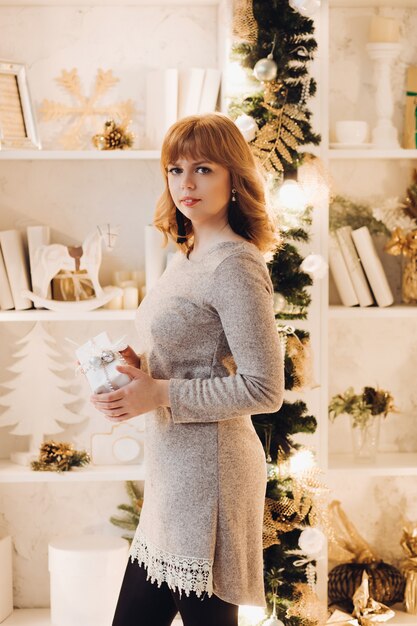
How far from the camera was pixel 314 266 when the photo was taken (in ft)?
7.36

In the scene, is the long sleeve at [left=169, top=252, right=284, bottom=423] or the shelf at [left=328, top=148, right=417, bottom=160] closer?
the long sleeve at [left=169, top=252, right=284, bottom=423]

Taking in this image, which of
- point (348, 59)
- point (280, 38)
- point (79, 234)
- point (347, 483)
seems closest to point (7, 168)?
point (79, 234)

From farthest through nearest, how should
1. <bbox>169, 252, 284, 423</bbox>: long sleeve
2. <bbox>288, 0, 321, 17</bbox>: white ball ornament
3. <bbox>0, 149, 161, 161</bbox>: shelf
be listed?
<bbox>0, 149, 161, 161</bbox>: shelf < <bbox>288, 0, 321, 17</bbox>: white ball ornament < <bbox>169, 252, 284, 423</bbox>: long sleeve

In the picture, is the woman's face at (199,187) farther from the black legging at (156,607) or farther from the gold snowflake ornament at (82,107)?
the gold snowflake ornament at (82,107)

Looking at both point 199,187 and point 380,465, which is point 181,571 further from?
point 380,465

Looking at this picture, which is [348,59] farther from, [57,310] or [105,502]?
[105,502]

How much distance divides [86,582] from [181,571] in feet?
3.04

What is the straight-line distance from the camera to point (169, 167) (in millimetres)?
1706

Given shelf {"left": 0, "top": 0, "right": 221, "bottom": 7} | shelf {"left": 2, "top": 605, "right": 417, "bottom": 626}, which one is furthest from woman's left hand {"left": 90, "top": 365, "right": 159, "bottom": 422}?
shelf {"left": 0, "top": 0, "right": 221, "bottom": 7}

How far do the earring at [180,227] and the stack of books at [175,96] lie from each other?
2.13ft

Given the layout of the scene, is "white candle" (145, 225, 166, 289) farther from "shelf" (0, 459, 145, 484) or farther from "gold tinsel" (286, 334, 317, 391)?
"shelf" (0, 459, 145, 484)

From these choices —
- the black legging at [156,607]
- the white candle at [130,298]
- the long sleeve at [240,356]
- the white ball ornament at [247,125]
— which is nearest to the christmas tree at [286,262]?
the white ball ornament at [247,125]

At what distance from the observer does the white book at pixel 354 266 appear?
8.16 ft

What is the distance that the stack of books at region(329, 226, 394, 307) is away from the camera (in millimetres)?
2479
